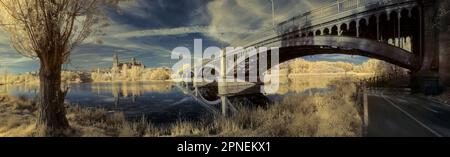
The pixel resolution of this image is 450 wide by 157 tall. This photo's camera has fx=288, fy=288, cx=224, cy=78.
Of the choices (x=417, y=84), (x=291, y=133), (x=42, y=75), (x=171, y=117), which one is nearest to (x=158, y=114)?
(x=171, y=117)

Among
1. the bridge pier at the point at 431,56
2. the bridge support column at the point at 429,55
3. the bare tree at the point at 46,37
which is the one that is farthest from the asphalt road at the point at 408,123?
the bare tree at the point at 46,37

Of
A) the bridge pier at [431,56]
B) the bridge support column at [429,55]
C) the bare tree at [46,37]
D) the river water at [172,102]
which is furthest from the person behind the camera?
the bridge support column at [429,55]

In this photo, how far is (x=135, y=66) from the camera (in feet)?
238

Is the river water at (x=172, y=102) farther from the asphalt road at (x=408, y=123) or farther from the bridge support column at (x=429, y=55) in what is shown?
the asphalt road at (x=408, y=123)

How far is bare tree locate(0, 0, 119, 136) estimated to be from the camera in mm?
10062

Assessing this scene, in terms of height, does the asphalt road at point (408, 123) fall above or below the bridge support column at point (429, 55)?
below

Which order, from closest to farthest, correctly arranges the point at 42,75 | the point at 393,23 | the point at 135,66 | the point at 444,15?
the point at 42,75 < the point at 444,15 < the point at 393,23 < the point at 135,66

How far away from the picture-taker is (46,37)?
33.3 feet

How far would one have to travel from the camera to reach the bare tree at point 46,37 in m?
10.1

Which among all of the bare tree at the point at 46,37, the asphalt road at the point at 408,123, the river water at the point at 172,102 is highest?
the bare tree at the point at 46,37

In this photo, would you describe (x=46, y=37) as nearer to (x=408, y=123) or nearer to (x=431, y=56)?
(x=408, y=123)

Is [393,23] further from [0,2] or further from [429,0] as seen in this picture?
[0,2]

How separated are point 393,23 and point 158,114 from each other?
25.2 meters

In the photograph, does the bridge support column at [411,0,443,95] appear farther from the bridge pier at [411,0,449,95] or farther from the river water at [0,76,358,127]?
the river water at [0,76,358,127]
